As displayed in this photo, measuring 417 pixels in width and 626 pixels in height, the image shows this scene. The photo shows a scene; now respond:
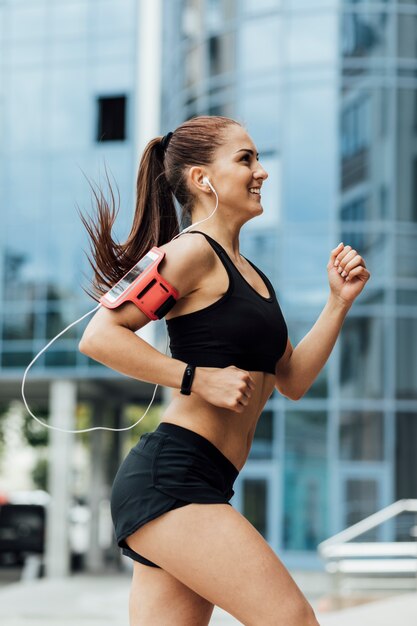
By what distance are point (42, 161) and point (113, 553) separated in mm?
12987

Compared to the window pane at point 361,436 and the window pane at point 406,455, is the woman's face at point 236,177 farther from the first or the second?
the window pane at point 361,436

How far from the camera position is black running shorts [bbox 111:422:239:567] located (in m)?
2.70

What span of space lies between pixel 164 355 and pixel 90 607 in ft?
60.3

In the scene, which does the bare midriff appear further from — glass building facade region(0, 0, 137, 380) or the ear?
glass building facade region(0, 0, 137, 380)

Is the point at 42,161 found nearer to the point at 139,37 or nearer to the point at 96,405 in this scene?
the point at 139,37

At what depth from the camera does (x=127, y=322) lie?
9.06ft

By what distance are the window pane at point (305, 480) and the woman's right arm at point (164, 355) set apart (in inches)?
822

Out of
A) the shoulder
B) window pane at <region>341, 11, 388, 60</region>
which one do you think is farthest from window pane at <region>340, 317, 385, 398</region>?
the shoulder

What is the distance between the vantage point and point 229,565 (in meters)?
2.58

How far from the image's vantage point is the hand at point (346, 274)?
3123 millimetres

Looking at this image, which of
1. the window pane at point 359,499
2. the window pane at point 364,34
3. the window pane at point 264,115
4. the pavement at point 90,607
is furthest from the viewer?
the window pane at point 264,115

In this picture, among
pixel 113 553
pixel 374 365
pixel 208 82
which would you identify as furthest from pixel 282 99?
pixel 113 553

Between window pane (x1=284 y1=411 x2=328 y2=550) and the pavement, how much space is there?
3.81m

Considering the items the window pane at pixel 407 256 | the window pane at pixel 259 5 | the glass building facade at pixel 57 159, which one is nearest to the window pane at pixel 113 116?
the glass building facade at pixel 57 159
